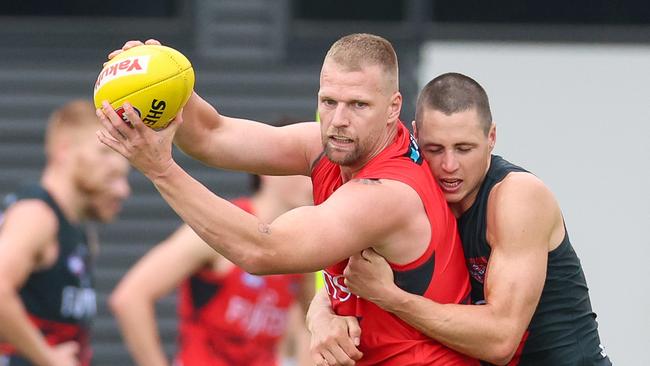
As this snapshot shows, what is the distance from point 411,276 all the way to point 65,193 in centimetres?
347

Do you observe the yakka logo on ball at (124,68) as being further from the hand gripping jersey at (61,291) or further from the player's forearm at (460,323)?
the hand gripping jersey at (61,291)

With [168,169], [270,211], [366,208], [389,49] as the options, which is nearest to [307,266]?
[366,208]

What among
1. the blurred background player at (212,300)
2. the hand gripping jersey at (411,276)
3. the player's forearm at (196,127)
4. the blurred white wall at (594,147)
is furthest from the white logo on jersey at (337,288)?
the blurred white wall at (594,147)

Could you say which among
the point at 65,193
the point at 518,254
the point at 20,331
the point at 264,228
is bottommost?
the point at 20,331

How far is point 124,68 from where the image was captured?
15.8ft

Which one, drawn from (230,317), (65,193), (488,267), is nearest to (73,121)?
(65,193)

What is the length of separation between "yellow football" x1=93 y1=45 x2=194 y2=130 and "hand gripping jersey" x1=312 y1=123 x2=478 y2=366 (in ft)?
2.64

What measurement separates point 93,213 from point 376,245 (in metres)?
3.56

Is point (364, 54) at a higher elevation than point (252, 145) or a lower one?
higher

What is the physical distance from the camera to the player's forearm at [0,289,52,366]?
759cm

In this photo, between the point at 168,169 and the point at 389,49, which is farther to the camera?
the point at 389,49

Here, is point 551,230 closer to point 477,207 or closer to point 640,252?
point 477,207

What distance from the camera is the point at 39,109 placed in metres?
11.7

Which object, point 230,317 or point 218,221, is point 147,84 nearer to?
point 218,221
